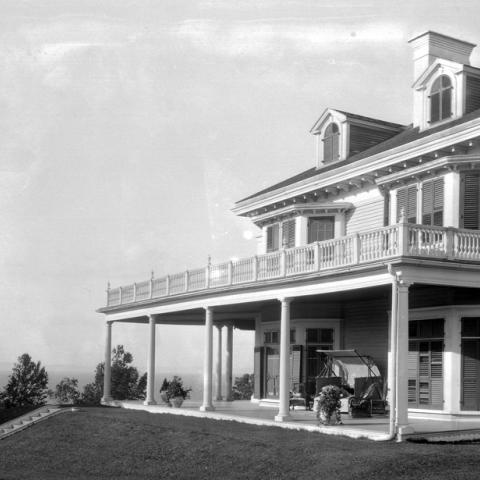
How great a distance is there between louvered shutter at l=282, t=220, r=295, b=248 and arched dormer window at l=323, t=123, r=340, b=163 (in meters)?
3.17

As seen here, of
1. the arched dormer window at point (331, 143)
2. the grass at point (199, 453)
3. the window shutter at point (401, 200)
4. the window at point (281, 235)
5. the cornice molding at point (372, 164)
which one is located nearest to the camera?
the grass at point (199, 453)

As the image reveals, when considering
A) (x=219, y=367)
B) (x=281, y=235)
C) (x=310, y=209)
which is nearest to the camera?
(x=310, y=209)

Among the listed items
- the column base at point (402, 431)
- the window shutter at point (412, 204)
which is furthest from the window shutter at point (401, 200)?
the column base at point (402, 431)

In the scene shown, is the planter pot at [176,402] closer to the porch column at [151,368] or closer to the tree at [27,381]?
the porch column at [151,368]

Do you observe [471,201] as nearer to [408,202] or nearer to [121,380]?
[408,202]

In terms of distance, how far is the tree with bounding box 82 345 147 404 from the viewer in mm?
63062

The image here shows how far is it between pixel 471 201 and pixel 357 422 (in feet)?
→ 21.4

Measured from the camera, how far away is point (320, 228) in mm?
29172

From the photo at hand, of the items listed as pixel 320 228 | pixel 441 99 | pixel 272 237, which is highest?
pixel 441 99

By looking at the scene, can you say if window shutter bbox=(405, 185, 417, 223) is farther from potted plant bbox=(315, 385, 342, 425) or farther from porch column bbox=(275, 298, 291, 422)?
potted plant bbox=(315, 385, 342, 425)

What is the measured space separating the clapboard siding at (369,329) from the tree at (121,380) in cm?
3558

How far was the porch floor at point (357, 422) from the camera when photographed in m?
20.5

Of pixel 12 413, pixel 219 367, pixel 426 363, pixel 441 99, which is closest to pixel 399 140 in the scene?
pixel 441 99

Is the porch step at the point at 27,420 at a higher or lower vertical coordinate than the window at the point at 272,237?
lower
